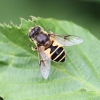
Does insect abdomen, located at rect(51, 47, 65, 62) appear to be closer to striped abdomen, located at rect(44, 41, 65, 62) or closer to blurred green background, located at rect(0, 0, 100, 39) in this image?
striped abdomen, located at rect(44, 41, 65, 62)

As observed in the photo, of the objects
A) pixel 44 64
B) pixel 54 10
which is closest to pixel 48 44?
pixel 44 64

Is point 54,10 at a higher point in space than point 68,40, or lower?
higher

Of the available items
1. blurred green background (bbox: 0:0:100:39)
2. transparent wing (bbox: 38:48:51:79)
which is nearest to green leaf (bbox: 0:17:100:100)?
transparent wing (bbox: 38:48:51:79)

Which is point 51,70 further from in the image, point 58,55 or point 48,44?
point 48,44

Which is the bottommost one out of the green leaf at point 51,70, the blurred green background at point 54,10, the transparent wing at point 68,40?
the green leaf at point 51,70

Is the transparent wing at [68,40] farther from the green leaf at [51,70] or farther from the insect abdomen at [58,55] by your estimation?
the insect abdomen at [58,55]

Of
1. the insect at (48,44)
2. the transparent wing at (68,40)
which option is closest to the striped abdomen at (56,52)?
the insect at (48,44)

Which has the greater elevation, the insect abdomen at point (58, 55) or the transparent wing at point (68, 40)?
the transparent wing at point (68, 40)

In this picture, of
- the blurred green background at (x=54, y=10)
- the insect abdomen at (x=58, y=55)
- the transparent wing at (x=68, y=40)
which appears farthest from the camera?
the blurred green background at (x=54, y=10)
